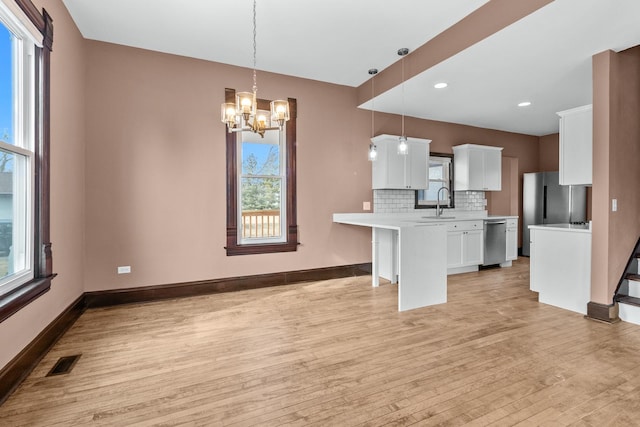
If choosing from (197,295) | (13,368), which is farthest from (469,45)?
(13,368)

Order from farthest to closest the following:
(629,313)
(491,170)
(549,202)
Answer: (549,202) < (491,170) < (629,313)

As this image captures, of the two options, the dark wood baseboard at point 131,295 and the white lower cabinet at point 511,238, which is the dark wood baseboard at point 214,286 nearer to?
the dark wood baseboard at point 131,295

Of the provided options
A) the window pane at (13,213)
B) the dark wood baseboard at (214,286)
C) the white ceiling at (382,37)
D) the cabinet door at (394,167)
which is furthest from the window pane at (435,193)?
the window pane at (13,213)

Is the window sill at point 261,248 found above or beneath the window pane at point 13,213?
beneath

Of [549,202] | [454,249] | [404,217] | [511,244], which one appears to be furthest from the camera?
[549,202]

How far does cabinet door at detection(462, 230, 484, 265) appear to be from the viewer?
17.4 feet

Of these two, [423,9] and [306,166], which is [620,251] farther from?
[306,166]

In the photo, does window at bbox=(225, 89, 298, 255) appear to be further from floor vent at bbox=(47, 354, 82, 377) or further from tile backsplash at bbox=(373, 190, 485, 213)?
floor vent at bbox=(47, 354, 82, 377)

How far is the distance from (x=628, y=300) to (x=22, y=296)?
16.8ft

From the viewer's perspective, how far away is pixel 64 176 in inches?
116

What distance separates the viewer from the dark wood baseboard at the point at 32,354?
76.0 inches

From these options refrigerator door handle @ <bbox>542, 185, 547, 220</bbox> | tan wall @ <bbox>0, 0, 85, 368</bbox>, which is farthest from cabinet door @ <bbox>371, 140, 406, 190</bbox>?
tan wall @ <bbox>0, 0, 85, 368</bbox>

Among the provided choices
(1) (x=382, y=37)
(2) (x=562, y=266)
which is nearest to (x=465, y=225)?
(2) (x=562, y=266)

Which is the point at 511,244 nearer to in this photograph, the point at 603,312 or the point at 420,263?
the point at 603,312
